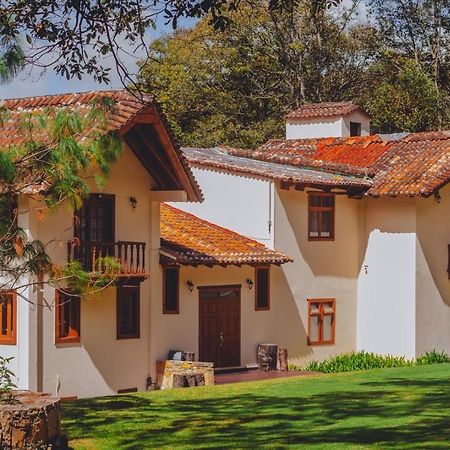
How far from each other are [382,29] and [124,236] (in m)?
29.0

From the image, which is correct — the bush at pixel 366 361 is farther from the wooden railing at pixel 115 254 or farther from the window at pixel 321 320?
the wooden railing at pixel 115 254

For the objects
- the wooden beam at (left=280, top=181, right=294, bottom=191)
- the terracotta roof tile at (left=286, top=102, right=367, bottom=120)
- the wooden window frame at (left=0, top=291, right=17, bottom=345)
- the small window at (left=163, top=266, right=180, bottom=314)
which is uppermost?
the terracotta roof tile at (left=286, top=102, right=367, bottom=120)

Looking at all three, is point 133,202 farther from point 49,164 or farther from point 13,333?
point 49,164

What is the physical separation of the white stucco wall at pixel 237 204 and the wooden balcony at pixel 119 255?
16.8 feet

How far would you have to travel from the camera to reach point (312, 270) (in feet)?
98.9

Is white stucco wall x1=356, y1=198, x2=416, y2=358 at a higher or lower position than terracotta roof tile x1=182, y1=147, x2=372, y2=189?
lower

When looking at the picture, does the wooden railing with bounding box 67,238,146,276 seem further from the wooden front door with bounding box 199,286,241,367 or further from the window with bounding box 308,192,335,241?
the window with bounding box 308,192,335,241

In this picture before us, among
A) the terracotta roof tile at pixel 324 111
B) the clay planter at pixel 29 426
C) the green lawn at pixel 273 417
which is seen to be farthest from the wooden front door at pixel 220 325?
the clay planter at pixel 29 426

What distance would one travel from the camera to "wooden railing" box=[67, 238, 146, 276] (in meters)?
23.1

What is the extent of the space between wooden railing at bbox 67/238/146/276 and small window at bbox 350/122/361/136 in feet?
48.4

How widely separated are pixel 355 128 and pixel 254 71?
39.9ft

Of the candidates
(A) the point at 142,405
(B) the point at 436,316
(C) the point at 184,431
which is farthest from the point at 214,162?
(C) the point at 184,431

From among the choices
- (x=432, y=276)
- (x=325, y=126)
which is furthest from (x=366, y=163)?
(x=325, y=126)

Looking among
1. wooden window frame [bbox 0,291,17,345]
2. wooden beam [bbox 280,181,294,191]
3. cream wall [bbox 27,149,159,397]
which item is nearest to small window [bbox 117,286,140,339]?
cream wall [bbox 27,149,159,397]
